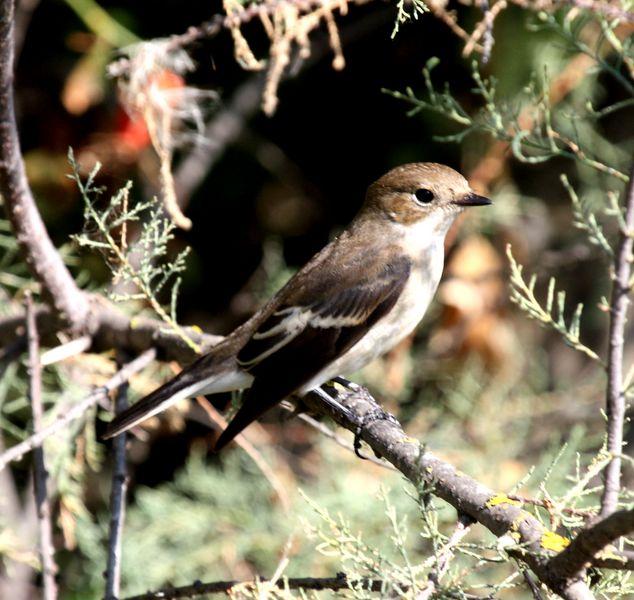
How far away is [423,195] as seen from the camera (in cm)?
365

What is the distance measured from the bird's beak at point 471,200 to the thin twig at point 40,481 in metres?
1.63

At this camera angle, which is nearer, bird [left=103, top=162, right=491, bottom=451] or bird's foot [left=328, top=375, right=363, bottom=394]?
bird [left=103, top=162, right=491, bottom=451]

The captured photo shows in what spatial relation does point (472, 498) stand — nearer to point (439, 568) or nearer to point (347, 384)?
point (439, 568)

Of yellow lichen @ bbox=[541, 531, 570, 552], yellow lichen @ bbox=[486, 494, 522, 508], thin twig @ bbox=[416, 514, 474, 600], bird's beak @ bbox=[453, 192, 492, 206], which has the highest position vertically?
bird's beak @ bbox=[453, 192, 492, 206]

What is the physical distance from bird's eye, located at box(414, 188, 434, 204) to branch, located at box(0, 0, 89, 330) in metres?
1.34

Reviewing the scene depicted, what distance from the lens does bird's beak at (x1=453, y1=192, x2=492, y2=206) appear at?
347 cm

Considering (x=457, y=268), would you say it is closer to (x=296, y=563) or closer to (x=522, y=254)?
(x=522, y=254)

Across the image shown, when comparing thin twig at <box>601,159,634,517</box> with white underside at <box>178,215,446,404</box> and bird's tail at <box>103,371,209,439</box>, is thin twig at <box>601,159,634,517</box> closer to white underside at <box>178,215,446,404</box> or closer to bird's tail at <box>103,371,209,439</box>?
white underside at <box>178,215,446,404</box>

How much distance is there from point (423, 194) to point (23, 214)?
1.54 meters

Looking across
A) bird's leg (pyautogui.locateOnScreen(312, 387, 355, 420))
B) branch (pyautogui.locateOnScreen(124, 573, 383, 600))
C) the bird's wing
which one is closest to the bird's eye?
the bird's wing

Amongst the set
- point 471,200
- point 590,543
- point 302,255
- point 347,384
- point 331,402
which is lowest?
point 302,255

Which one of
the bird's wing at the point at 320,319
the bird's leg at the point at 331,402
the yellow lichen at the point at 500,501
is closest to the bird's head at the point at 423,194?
the bird's wing at the point at 320,319

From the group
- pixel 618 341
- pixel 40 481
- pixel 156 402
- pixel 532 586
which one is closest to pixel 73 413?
pixel 40 481

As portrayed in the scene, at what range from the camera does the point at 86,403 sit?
2.74 m
